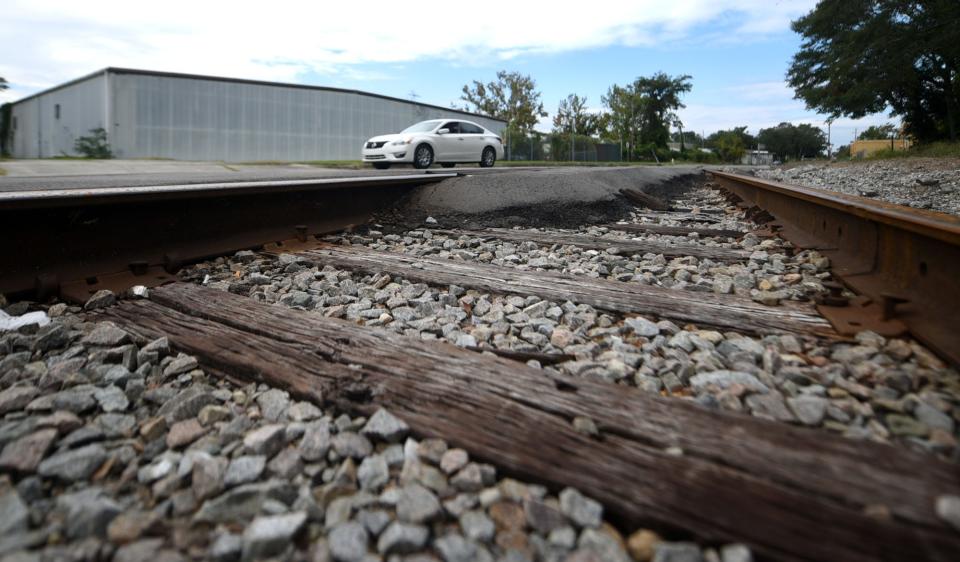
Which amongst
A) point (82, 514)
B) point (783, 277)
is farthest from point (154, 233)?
point (783, 277)

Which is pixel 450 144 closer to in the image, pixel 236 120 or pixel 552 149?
pixel 236 120

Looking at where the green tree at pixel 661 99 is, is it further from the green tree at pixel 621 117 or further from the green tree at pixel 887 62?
the green tree at pixel 887 62

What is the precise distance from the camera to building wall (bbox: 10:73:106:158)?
24297mm

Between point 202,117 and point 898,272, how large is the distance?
27.6 m

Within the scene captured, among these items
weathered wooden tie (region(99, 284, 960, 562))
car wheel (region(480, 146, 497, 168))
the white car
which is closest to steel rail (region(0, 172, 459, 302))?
weathered wooden tie (region(99, 284, 960, 562))

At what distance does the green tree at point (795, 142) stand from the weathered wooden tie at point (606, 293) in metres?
90.0

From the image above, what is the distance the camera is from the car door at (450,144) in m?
13.6

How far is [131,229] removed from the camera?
3.33m

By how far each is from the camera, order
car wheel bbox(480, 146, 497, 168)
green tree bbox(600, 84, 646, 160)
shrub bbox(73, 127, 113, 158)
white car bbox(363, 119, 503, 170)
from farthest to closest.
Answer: green tree bbox(600, 84, 646, 160) < shrub bbox(73, 127, 113, 158) < car wheel bbox(480, 146, 497, 168) < white car bbox(363, 119, 503, 170)

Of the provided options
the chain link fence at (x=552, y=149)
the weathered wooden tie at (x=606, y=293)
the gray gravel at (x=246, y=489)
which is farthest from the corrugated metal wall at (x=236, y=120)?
the gray gravel at (x=246, y=489)

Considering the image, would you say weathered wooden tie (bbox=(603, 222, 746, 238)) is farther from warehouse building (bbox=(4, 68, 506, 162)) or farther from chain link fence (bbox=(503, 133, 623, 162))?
chain link fence (bbox=(503, 133, 623, 162))

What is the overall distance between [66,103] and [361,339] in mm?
32489

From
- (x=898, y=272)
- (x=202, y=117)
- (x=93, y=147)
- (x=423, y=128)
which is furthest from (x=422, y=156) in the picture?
(x=202, y=117)

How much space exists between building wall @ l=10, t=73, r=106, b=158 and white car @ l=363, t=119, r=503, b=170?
17.1m
